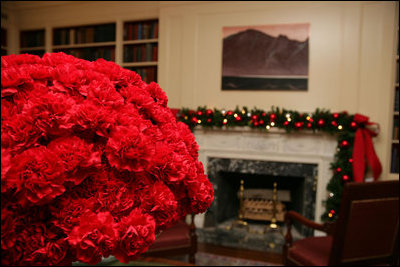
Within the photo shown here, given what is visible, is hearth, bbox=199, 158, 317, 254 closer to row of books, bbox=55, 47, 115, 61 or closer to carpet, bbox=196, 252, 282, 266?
carpet, bbox=196, 252, 282, 266

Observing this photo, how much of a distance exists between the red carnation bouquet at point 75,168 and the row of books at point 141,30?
3930mm

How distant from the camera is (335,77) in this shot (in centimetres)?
355

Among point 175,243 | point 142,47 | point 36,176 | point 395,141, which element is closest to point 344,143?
point 395,141

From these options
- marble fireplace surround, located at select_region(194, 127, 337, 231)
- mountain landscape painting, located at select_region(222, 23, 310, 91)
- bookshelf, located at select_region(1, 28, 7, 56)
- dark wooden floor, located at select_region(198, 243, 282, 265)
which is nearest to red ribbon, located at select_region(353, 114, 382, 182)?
marble fireplace surround, located at select_region(194, 127, 337, 231)

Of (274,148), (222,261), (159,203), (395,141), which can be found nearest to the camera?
(159,203)

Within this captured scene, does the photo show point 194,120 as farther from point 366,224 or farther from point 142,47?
point 366,224

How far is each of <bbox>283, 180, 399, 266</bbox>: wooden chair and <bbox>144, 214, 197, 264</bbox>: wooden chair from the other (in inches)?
37.1

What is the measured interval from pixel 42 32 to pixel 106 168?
16.9 feet

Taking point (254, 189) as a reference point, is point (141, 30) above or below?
above

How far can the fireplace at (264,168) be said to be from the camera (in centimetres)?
358

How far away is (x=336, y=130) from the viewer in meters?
3.38

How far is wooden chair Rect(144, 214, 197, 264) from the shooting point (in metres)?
2.54

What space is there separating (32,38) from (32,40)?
3cm

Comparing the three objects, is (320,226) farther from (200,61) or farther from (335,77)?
(200,61)
